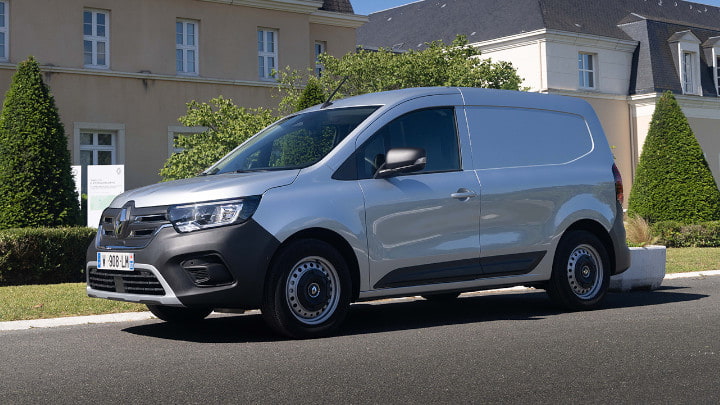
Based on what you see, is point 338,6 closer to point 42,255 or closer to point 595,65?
point 595,65

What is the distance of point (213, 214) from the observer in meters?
7.44

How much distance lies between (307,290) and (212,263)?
32.0 inches

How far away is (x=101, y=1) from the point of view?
27.9 metres

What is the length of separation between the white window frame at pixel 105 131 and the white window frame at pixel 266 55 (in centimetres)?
513

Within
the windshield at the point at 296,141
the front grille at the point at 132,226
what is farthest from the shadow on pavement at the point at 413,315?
the windshield at the point at 296,141

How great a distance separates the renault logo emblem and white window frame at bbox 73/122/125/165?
20.5 meters

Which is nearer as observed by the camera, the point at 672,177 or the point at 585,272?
the point at 585,272

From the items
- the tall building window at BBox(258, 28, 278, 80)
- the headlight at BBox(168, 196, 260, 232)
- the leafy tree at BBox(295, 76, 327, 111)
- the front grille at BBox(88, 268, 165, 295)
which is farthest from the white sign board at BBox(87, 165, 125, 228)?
the tall building window at BBox(258, 28, 278, 80)

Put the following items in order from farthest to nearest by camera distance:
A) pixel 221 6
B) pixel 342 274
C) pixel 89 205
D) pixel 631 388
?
pixel 221 6
pixel 89 205
pixel 342 274
pixel 631 388

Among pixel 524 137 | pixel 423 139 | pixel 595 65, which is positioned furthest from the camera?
pixel 595 65

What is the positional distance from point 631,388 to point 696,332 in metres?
2.56

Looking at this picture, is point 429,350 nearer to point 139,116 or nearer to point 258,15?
point 139,116

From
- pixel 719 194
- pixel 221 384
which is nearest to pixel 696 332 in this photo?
pixel 221 384

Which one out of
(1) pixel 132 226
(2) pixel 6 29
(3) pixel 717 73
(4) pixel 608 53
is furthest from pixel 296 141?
(3) pixel 717 73
